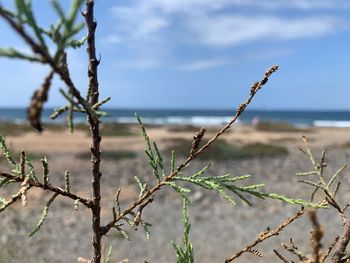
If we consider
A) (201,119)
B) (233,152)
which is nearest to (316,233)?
(233,152)

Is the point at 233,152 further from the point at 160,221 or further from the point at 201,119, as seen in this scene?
the point at 201,119

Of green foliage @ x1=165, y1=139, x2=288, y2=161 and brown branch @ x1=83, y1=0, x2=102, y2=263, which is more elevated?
brown branch @ x1=83, y1=0, x2=102, y2=263

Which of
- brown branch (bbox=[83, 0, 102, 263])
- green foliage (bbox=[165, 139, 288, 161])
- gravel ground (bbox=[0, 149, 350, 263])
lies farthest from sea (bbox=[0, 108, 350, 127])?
brown branch (bbox=[83, 0, 102, 263])

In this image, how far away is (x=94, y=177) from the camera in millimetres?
1427

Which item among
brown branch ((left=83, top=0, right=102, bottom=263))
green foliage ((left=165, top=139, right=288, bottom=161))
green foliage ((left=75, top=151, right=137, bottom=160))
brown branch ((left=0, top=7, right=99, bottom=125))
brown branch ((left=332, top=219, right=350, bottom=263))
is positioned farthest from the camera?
green foliage ((left=165, top=139, right=288, bottom=161))

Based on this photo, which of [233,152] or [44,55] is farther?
[233,152]

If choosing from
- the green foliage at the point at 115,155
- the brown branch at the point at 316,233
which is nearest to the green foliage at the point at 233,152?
the green foliage at the point at 115,155

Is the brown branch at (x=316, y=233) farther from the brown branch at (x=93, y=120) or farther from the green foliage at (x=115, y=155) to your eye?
the green foliage at (x=115, y=155)

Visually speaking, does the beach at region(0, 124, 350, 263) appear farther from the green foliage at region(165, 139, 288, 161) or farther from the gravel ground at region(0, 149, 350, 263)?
the green foliage at region(165, 139, 288, 161)

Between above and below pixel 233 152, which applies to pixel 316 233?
above

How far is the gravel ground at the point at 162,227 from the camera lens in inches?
452

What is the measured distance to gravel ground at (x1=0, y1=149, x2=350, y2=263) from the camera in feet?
37.7

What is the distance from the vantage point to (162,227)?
13.6 meters

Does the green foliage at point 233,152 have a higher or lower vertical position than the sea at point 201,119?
lower
